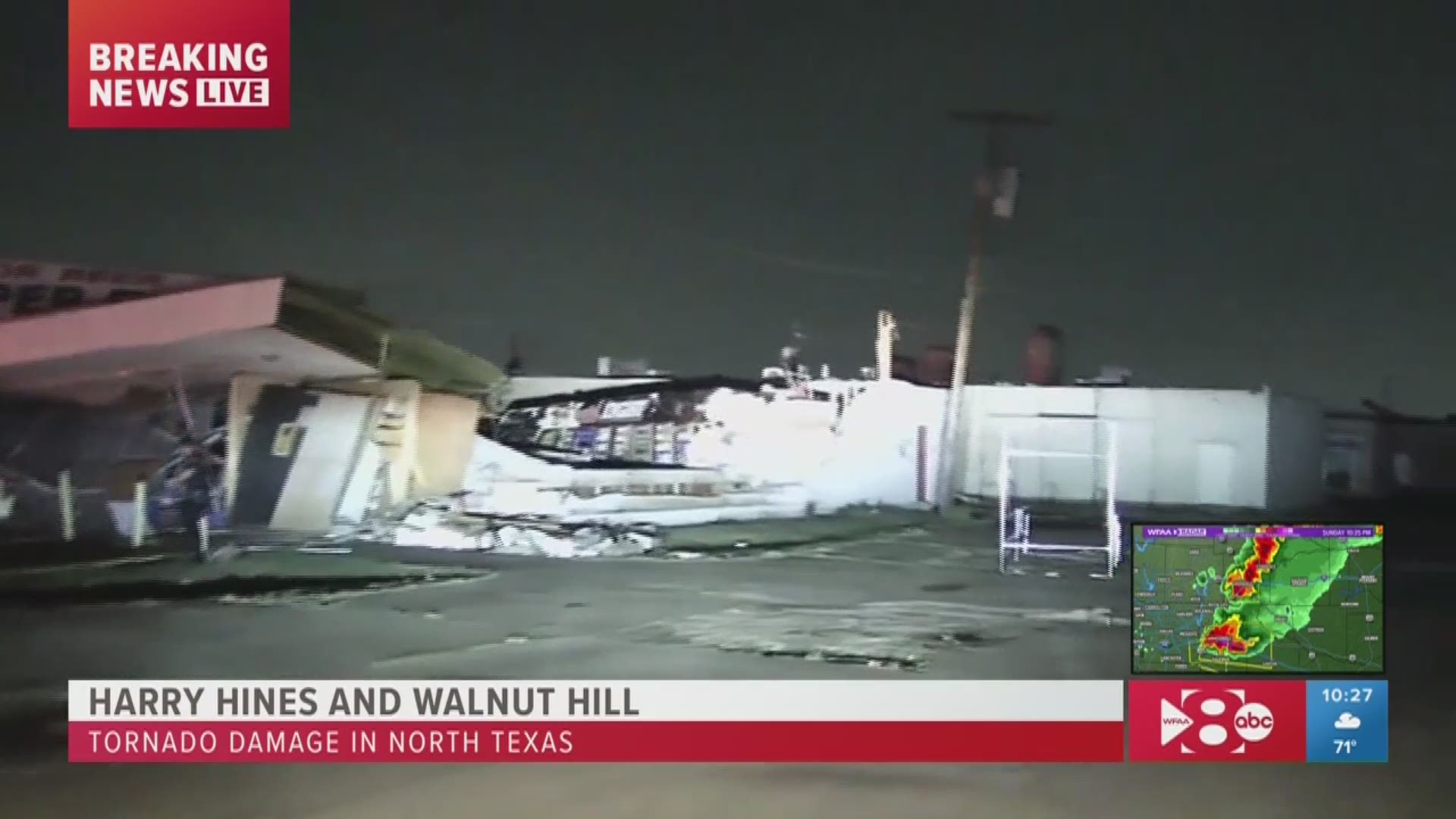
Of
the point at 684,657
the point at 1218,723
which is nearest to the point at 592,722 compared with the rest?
the point at 684,657

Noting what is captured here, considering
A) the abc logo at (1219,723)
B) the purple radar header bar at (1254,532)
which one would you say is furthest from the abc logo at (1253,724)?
the purple radar header bar at (1254,532)

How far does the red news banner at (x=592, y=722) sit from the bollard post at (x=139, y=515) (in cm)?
52

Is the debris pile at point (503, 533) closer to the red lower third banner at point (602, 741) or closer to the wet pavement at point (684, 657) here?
the wet pavement at point (684, 657)

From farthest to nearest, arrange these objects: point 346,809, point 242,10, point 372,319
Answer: point 372,319 < point 242,10 < point 346,809

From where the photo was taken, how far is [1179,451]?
8.03ft

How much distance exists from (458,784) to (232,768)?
465mm

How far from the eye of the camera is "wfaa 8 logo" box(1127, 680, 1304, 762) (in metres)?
2.23

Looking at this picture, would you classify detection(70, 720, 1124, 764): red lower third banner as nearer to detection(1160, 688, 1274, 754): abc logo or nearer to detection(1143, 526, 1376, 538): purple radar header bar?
detection(1160, 688, 1274, 754): abc logo

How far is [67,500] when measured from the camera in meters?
2.64

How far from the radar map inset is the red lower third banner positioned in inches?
9.9

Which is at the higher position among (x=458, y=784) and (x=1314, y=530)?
(x=1314, y=530)

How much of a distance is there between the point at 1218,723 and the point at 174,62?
2.65 m

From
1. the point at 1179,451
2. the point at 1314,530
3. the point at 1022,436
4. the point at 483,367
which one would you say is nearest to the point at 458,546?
the point at 483,367

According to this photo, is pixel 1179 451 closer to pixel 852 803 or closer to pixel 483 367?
pixel 852 803
